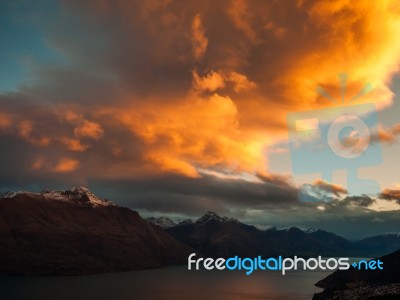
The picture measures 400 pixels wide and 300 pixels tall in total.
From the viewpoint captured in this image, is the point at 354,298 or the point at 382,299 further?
the point at 354,298

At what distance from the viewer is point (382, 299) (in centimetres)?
16125

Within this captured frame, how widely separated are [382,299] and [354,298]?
3443 cm

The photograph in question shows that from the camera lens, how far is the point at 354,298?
193625 millimetres
